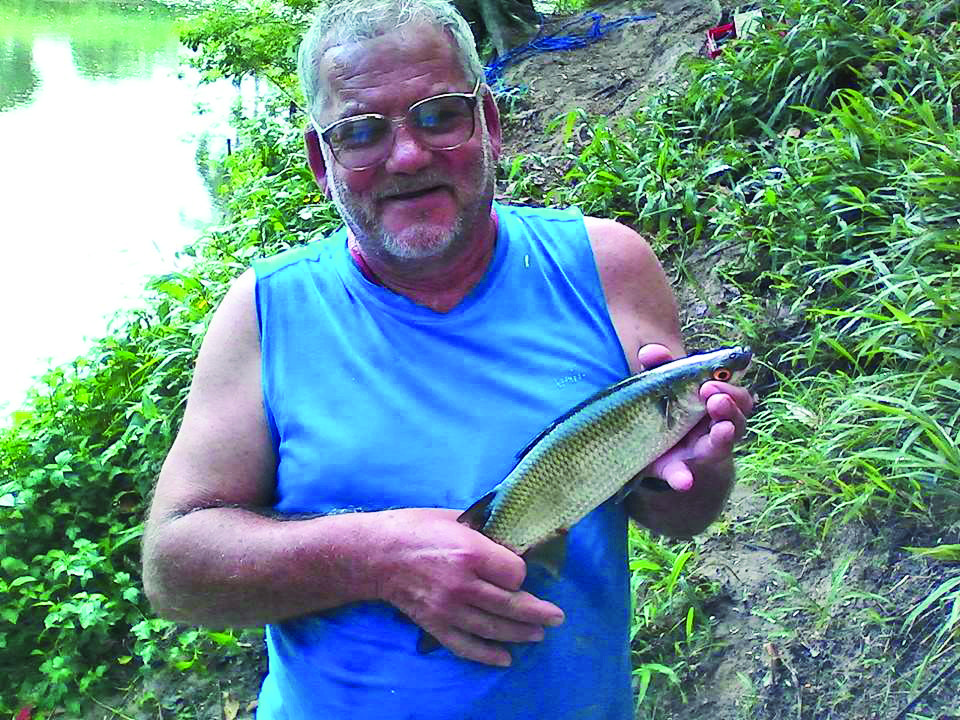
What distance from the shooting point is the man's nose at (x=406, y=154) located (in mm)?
1826

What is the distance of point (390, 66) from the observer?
1.84 metres

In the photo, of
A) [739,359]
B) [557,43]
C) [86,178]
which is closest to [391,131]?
[739,359]

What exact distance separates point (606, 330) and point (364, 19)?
758 mm

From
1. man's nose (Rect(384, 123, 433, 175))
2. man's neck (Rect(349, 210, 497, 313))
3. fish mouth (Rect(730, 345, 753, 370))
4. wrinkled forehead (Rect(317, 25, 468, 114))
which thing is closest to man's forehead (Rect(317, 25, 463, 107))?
wrinkled forehead (Rect(317, 25, 468, 114))

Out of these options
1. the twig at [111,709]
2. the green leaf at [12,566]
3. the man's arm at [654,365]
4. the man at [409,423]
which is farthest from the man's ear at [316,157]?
the green leaf at [12,566]

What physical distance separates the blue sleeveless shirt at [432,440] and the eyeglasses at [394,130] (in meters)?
0.24

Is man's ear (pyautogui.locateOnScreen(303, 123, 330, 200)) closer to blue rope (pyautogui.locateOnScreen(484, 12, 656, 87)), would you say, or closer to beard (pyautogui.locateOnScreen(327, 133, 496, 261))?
Answer: beard (pyautogui.locateOnScreen(327, 133, 496, 261))

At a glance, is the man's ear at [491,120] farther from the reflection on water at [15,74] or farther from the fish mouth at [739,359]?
the reflection on water at [15,74]

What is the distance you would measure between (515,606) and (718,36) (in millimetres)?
5139

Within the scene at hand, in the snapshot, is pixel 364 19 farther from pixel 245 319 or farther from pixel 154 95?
pixel 154 95

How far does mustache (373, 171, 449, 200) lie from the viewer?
73.0 inches

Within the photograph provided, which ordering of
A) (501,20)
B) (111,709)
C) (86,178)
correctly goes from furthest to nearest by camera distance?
(86,178)
(501,20)
(111,709)

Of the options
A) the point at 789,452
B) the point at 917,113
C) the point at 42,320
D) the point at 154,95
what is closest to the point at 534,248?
the point at 789,452

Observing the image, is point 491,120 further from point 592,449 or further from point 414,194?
point 592,449
